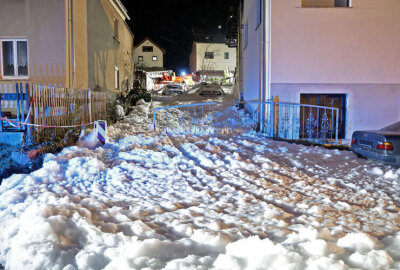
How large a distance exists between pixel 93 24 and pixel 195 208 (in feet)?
43.5

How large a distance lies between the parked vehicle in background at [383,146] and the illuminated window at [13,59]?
11.5 meters

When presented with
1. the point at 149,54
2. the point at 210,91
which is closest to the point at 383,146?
the point at 210,91

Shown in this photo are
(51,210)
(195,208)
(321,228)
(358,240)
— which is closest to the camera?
(358,240)

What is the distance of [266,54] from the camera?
41.5ft

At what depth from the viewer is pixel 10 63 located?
13.1m

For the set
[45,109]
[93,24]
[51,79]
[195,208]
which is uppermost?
[93,24]

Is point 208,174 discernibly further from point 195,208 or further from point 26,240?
point 26,240

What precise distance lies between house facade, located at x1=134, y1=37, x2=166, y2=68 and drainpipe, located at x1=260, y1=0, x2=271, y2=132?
44.1 metres

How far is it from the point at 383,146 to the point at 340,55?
20.4 ft

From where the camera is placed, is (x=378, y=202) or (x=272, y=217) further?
(x=378, y=202)

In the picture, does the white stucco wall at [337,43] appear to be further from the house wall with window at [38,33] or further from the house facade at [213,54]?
the house facade at [213,54]

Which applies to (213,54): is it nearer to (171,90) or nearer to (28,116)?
(171,90)

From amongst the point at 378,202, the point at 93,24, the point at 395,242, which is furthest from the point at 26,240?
the point at 93,24

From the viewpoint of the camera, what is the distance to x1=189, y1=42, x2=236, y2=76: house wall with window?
54344 millimetres
